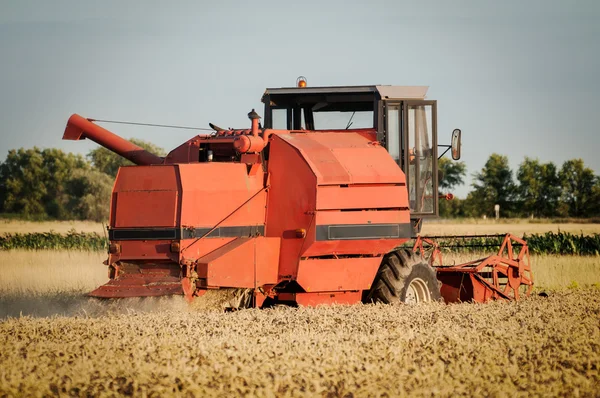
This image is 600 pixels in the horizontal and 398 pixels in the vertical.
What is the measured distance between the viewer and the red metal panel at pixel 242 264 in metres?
9.80

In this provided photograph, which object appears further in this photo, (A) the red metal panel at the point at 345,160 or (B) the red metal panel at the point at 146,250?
(A) the red metal panel at the point at 345,160

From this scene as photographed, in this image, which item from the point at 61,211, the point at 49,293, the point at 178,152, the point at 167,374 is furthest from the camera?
the point at 61,211

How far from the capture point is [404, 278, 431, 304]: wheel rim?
1146 cm

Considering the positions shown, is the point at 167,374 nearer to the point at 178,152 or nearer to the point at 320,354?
the point at 320,354

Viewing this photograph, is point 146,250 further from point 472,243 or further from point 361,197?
point 472,243

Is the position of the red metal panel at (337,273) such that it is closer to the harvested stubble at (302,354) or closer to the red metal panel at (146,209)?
the harvested stubble at (302,354)

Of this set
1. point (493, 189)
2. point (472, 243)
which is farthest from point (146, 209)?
point (493, 189)

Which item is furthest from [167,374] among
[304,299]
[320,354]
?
[304,299]

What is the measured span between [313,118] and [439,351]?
5254mm

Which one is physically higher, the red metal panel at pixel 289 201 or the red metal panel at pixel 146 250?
the red metal panel at pixel 289 201

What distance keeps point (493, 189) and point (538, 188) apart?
4.49m

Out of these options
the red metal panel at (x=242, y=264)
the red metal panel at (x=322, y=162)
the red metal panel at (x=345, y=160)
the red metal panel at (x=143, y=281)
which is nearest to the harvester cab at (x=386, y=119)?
the red metal panel at (x=345, y=160)

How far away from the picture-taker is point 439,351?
25.0ft

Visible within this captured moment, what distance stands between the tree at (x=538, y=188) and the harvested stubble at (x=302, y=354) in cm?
7300
